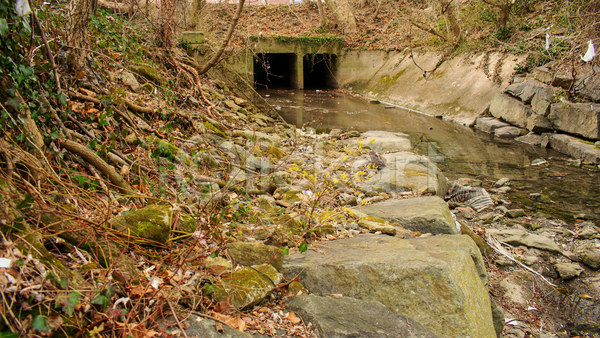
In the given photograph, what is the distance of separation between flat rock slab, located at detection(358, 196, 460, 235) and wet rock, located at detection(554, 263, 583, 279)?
123 cm

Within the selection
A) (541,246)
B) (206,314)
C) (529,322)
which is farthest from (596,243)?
(206,314)

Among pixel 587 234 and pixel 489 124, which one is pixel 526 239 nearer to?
pixel 587 234

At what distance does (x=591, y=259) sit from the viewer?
4410 mm

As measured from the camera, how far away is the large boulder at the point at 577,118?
8.69m

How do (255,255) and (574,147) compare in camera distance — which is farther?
(574,147)

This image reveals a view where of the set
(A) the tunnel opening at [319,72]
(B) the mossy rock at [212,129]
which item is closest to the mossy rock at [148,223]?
(B) the mossy rock at [212,129]

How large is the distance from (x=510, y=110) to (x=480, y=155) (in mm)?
2874

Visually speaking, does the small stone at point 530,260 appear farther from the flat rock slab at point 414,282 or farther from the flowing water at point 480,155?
the flat rock slab at point 414,282

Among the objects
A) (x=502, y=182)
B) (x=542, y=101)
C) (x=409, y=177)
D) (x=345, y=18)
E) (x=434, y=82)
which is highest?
(x=345, y=18)

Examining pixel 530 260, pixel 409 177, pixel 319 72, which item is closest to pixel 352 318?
pixel 530 260

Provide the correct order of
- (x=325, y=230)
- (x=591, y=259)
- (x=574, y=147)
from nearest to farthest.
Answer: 1. (x=325, y=230)
2. (x=591, y=259)
3. (x=574, y=147)

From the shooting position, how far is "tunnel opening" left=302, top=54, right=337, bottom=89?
20.0 m

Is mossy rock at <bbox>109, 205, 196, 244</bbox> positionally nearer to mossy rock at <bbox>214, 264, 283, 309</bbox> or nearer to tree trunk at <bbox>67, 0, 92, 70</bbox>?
mossy rock at <bbox>214, 264, 283, 309</bbox>

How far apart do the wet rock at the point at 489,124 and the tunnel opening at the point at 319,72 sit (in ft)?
30.4
